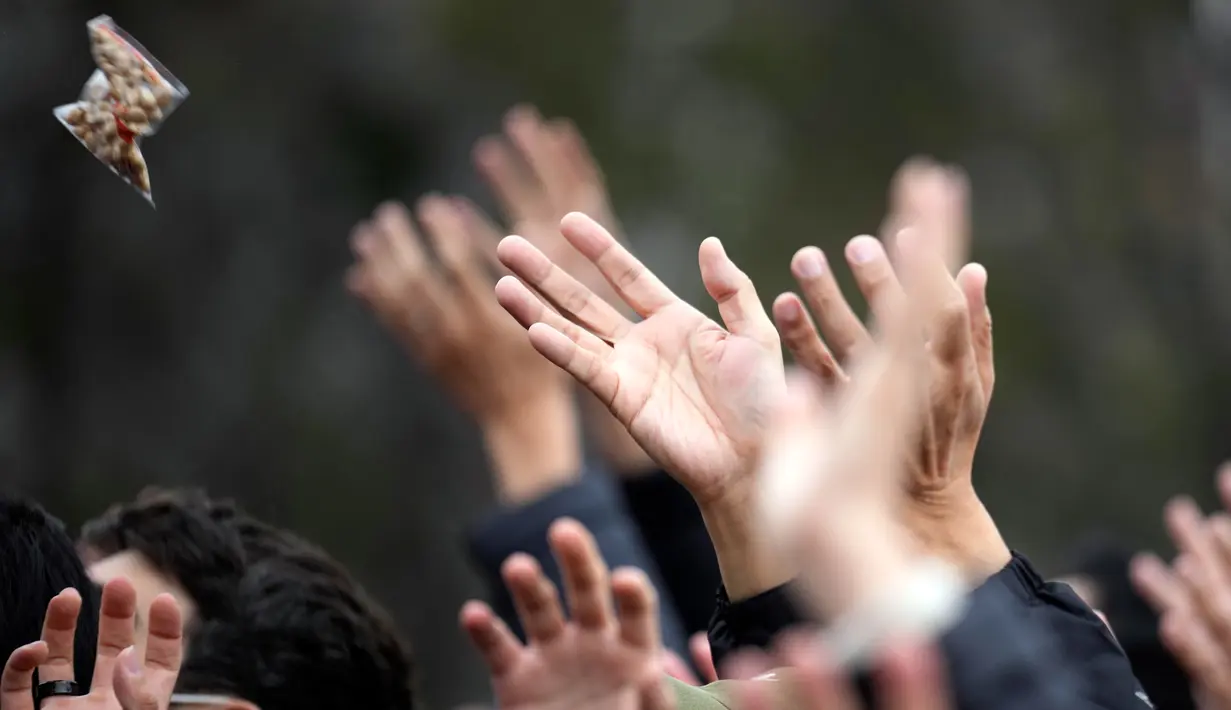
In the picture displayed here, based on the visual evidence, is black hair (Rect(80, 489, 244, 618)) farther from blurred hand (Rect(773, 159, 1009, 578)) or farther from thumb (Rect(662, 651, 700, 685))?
blurred hand (Rect(773, 159, 1009, 578))

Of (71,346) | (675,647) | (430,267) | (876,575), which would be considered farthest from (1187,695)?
(71,346)

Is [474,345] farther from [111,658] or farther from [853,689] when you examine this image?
[853,689]

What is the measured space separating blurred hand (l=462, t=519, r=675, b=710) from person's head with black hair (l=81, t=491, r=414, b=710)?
472 mm

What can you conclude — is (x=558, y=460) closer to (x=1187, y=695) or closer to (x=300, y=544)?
(x=300, y=544)

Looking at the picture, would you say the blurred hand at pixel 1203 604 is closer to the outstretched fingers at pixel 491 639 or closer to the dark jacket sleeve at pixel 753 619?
the dark jacket sleeve at pixel 753 619

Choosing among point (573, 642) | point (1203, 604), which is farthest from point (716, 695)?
point (1203, 604)

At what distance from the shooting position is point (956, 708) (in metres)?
1.03

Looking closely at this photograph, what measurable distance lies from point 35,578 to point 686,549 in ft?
3.00

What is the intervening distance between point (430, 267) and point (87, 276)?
2.97 m

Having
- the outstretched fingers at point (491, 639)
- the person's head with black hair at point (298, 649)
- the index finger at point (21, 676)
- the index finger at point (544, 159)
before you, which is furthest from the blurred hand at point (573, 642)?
the index finger at point (544, 159)

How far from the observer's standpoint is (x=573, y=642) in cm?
108

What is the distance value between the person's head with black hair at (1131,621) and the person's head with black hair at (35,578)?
4.37 feet

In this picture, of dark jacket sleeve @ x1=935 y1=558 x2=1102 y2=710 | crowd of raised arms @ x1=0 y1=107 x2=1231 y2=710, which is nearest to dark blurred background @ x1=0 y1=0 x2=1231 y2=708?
crowd of raised arms @ x1=0 y1=107 x2=1231 y2=710

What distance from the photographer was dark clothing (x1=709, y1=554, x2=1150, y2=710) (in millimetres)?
1018
